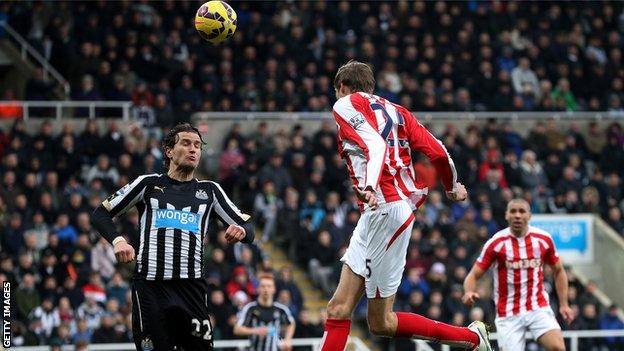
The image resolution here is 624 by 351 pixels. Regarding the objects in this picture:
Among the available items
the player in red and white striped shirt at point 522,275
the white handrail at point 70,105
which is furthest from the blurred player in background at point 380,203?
the white handrail at point 70,105

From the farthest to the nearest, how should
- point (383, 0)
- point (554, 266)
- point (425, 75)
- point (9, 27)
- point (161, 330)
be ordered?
1. point (383, 0)
2. point (425, 75)
3. point (9, 27)
4. point (554, 266)
5. point (161, 330)

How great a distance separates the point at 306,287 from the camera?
66.0 feet

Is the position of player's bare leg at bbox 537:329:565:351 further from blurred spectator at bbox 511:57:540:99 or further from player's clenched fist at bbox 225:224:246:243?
blurred spectator at bbox 511:57:540:99

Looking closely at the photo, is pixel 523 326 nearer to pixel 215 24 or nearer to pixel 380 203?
pixel 380 203

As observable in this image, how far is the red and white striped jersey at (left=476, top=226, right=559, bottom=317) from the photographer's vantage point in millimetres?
12102

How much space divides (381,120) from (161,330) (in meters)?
2.14

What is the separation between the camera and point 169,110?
2147 cm

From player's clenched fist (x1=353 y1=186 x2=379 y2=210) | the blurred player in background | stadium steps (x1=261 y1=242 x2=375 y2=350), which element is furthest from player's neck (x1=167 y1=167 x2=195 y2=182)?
stadium steps (x1=261 y1=242 x2=375 y2=350)

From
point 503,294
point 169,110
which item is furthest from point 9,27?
point 503,294

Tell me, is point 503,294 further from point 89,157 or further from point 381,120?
point 89,157

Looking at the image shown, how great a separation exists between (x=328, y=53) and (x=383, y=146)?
Result: 15.3 metres

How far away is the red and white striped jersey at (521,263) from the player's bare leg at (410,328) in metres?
2.21

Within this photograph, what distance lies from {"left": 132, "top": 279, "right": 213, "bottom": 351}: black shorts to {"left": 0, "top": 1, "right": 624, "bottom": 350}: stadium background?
7399 millimetres

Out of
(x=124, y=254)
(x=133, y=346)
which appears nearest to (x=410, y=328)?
(x=124, y=254)
